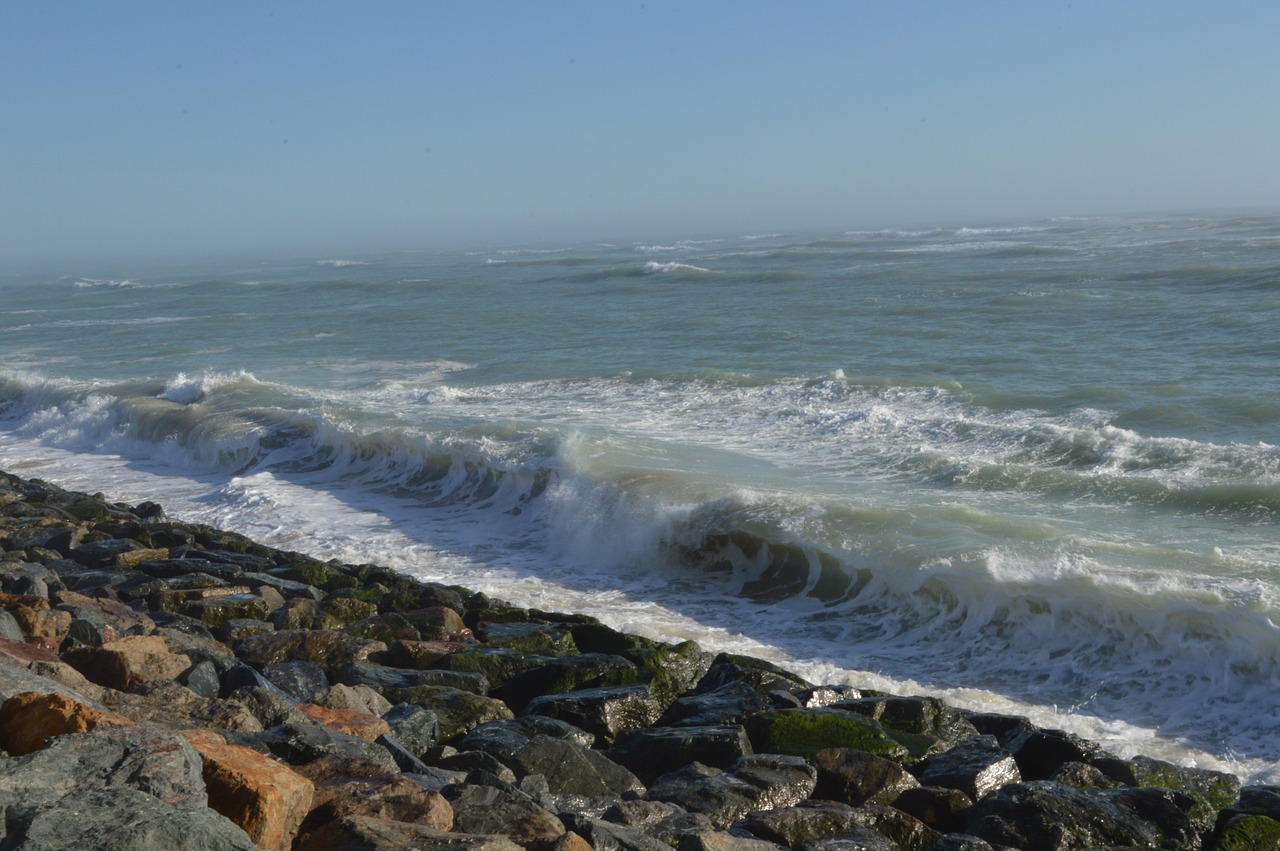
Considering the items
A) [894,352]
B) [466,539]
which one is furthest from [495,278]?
[466,539]

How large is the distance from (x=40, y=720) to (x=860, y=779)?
335 cm

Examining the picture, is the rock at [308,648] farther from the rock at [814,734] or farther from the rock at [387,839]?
the rock at [387,839]

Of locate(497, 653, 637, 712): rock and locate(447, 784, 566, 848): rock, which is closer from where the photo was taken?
locate(447, 784, 566, 848): rock

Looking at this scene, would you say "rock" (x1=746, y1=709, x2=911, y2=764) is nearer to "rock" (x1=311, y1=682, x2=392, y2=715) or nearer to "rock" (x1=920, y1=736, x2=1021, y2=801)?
"rock" (x1=920, y1=736, x2=1021, y2=801)

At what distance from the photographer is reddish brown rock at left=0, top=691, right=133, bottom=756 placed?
3.72 meters

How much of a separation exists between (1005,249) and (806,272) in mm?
9341

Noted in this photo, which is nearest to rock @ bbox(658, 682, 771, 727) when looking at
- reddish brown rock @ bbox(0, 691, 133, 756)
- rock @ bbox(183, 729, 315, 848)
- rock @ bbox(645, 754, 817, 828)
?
rock @ bbox(645, 754, 817, 828)

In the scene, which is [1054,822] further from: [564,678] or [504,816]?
[564,678]

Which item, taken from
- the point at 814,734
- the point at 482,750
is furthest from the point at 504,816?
the point at 814,734

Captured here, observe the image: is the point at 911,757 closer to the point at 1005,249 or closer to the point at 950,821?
the point at 950,821

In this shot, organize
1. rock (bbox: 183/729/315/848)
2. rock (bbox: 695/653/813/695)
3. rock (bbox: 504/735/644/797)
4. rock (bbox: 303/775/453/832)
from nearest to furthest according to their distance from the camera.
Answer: rock (bbox: 183/729/315/848)
rock (bbox: 303/775/453/832)
rock (bbox: 504/735/644/797)
rock (bbox: 695/653/813/695)

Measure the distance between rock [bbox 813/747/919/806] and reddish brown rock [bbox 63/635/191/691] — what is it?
10.0ft

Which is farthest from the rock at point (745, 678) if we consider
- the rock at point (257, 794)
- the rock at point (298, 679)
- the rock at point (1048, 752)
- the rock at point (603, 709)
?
the rock at point (257, 794)

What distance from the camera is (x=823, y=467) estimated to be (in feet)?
43.7
